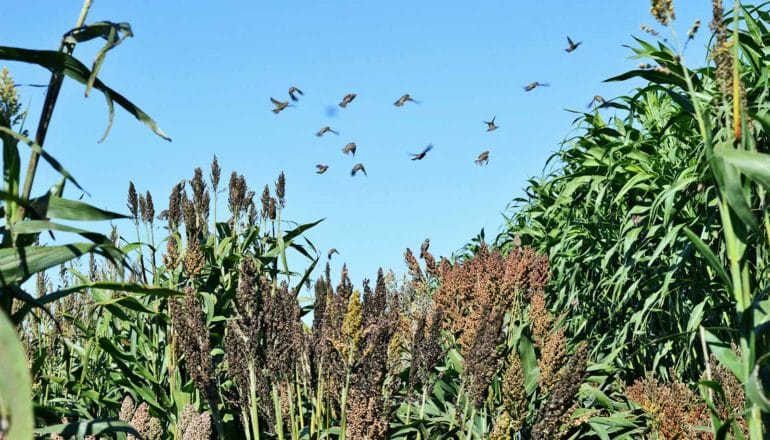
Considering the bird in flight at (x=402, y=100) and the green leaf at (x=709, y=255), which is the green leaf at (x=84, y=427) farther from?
the bird in flight at (x=402, y=100)

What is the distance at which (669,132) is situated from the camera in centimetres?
458

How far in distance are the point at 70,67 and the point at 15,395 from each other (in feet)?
3.58

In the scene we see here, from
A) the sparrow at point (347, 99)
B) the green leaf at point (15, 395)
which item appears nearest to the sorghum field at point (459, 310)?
the green leaf at point (15, 395)

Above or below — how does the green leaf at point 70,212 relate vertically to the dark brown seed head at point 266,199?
below

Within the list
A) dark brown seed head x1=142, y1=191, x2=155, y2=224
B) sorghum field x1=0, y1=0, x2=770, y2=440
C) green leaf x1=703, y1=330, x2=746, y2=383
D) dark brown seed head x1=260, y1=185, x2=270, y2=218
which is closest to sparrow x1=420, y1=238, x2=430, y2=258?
sorghum field x1=0, y1=0, x2=770, y2=440

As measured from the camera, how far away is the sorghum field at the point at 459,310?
6.15ft

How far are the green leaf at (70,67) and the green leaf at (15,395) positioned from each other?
35.8 inches

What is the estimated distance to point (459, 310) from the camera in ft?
11.3

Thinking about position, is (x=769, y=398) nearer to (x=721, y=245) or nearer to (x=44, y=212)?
(x=44, y=212)

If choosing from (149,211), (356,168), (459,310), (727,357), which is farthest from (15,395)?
(356,168)

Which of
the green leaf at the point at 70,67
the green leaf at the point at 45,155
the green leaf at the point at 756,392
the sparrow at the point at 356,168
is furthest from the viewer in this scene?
the sparrow at the point at 356,168

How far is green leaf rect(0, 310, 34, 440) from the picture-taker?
889mm

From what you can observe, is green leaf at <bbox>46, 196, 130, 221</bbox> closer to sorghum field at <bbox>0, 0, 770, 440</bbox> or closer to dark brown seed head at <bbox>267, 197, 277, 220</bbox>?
sorghum field at <bbox>0, 0, 770, 440</bbox>

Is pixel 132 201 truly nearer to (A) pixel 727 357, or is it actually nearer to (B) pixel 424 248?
(B) pixel 424 248
